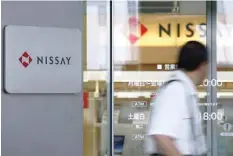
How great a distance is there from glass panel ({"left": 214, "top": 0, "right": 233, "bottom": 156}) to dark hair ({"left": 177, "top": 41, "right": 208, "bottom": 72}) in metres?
4.41

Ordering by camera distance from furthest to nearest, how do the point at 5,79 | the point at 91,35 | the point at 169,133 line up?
the point at 91,35
the point at 5,79
the point at 169,133

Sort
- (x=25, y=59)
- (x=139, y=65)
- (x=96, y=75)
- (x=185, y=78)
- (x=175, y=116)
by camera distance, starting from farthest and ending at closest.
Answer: (x=139, y=65) < (x=96, y=75) < (x=25, y=59) < (x=185, y=78) < (x=175, y=116)

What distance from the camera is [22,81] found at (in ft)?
21.5

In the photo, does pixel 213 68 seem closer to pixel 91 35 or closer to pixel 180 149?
pixel 91 35

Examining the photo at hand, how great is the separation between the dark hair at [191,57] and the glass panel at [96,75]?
4.12m

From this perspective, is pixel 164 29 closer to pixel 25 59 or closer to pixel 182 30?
pixel 182 30

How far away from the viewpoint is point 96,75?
7941mm

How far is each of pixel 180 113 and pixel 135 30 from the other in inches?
177

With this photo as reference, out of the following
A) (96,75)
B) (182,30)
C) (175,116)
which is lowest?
(175,116)

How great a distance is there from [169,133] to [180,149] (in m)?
0.14

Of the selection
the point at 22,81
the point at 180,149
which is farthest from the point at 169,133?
the point at 22,81

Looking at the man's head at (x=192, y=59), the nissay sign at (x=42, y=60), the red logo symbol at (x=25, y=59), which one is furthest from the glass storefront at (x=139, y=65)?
the man's head at (x=192, y=59)

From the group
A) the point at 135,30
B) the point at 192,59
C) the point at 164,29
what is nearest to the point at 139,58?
the point at 135,30

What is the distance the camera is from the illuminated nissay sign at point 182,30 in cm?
812
